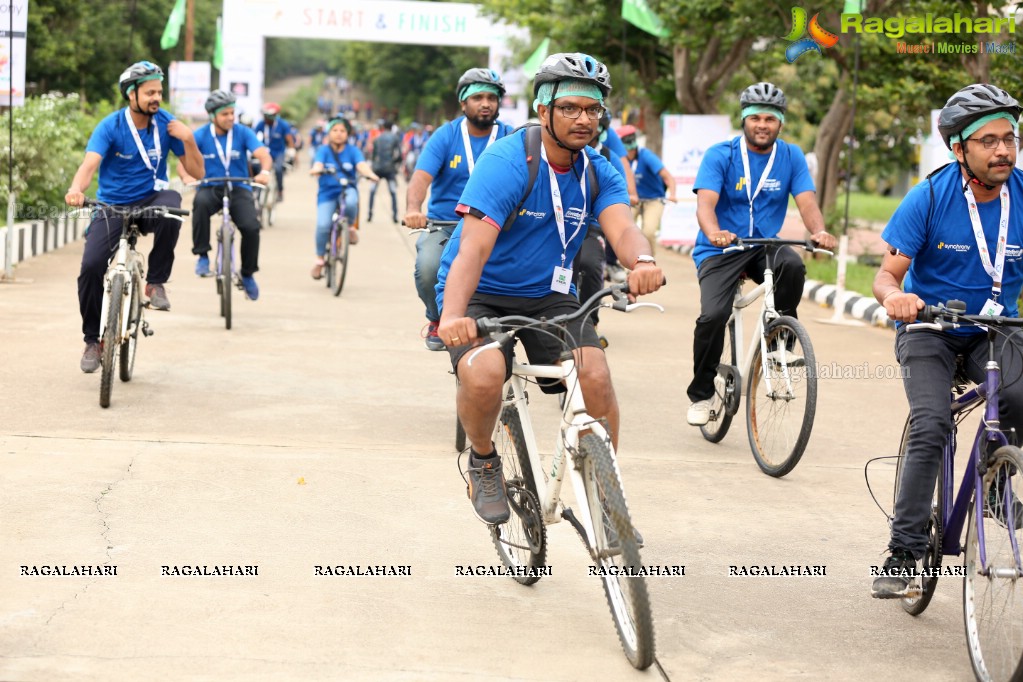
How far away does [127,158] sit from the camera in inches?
345

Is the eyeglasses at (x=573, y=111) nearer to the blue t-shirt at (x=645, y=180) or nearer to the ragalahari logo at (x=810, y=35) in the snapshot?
the blue t-shirt at (x=645, y=180)

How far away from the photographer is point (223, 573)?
5.11 meters

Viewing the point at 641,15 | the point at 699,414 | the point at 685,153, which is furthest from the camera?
the point at 641,15

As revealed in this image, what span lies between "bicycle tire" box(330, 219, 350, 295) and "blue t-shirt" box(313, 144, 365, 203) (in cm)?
70

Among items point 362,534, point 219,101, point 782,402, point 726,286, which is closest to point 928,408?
point 362,534

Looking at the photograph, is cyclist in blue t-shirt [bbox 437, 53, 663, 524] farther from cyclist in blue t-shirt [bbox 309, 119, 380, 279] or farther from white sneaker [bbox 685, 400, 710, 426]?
cyclist in blue t-shirt [bbox 309, 119, 380, 279]

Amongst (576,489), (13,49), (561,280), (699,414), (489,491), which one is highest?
(13,49)

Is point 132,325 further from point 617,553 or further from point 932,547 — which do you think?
point 932,547

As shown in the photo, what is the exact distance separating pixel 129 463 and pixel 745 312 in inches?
145

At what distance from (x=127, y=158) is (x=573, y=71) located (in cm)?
476

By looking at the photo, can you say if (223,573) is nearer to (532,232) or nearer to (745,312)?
(532,232)

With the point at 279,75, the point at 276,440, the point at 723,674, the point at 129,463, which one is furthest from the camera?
the point at 279,75

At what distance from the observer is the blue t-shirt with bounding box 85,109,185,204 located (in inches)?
343

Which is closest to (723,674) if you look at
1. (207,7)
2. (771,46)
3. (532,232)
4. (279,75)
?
(532,232)
